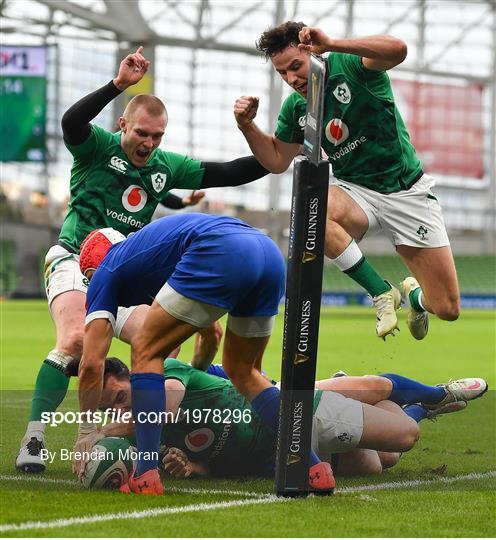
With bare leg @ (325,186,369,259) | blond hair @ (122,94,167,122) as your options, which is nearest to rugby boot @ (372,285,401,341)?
bare leg @ (325,186,369,259)

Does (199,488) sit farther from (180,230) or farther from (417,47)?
(417,47)

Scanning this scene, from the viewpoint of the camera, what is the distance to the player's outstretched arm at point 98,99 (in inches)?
225

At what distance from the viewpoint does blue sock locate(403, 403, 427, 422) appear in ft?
19.0

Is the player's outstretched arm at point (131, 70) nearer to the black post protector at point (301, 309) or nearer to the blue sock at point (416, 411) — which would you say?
the black post protector at point (301, 309)

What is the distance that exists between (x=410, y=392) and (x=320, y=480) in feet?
4.11

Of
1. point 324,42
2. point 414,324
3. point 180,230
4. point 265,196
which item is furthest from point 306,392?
point 265,196

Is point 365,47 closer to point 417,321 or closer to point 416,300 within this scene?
point 416,300

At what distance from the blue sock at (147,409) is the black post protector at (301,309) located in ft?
1.69

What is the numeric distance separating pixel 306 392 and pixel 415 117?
108 ft

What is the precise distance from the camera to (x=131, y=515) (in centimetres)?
416

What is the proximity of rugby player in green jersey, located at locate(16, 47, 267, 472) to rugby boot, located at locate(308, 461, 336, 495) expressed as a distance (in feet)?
4.69

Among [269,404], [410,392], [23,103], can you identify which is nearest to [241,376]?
[269,404]

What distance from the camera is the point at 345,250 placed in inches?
251

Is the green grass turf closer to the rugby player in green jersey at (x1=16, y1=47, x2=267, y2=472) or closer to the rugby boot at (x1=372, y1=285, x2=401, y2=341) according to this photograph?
the rugby player in green jersey at (x1=16, y1=47, x2=267, y2=472)
